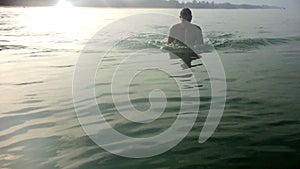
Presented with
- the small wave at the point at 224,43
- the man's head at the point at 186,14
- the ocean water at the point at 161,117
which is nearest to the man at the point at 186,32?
the man's head at the point at 186,14

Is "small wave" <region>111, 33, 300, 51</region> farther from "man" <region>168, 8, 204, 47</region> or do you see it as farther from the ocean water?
the ocean water

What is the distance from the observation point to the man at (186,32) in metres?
22.8

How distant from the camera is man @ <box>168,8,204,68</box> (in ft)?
74.2

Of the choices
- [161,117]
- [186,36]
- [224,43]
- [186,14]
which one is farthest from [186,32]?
[161,117]

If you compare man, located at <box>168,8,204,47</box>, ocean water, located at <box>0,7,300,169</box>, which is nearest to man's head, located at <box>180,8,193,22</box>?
man, located at <box>168,8,204,47</box>

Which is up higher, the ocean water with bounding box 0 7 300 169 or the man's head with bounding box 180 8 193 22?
the man's head with bounding box 180 8 193 22

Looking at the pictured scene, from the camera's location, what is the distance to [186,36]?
2353cm

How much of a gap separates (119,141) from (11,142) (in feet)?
7.88

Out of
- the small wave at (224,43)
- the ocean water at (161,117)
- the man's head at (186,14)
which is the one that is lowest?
the small wave at (224,43)

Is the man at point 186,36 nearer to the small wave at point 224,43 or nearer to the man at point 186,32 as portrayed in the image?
the man at point 186,32

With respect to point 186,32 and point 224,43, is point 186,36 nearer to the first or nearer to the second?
point 186,32

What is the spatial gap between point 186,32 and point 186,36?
0.28m

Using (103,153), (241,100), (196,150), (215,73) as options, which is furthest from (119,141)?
(215,73)

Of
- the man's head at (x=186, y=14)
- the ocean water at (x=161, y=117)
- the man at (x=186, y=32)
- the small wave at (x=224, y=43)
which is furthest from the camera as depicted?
the small wave at (x=224, y=43)
